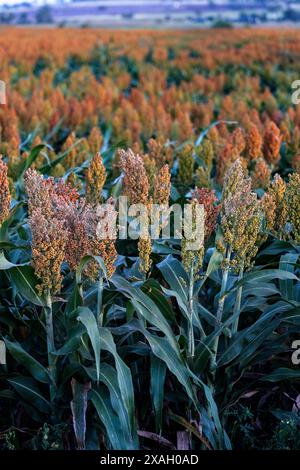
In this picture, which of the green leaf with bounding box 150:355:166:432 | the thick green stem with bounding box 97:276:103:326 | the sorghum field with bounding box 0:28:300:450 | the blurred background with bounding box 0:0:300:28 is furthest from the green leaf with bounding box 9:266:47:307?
the blurred background with bounding box 0:0:300:28

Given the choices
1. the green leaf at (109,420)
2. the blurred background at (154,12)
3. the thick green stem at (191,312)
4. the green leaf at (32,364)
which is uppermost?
the blurred background at (154,12)

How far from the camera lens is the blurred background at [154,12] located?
66.6m

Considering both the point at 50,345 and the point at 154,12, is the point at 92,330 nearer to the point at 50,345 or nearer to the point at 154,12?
the point at 50,345

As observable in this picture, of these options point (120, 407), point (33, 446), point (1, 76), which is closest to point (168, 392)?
point (120, 407)

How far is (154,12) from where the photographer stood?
78062mm

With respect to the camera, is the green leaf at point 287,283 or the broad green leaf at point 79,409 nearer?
the broad green leaf at point 79,409

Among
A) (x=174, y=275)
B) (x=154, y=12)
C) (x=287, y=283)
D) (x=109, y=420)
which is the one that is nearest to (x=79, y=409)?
(x=109, y=420)

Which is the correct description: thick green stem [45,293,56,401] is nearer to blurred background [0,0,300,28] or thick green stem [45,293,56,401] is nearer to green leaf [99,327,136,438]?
green leaf [99,327,136,438]

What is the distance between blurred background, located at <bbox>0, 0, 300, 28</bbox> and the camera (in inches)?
2621

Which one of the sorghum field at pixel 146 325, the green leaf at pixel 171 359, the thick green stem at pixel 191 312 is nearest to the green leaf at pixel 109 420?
the sorghum field at pixel 146 325

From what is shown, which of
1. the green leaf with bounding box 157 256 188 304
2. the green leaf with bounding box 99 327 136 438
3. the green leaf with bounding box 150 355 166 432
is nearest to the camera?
the green leaf with bounding box 99 327 136 438

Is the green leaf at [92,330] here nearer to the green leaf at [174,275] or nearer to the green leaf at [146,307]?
the green leaf at [146,307]

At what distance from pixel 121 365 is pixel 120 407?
0.44ft
